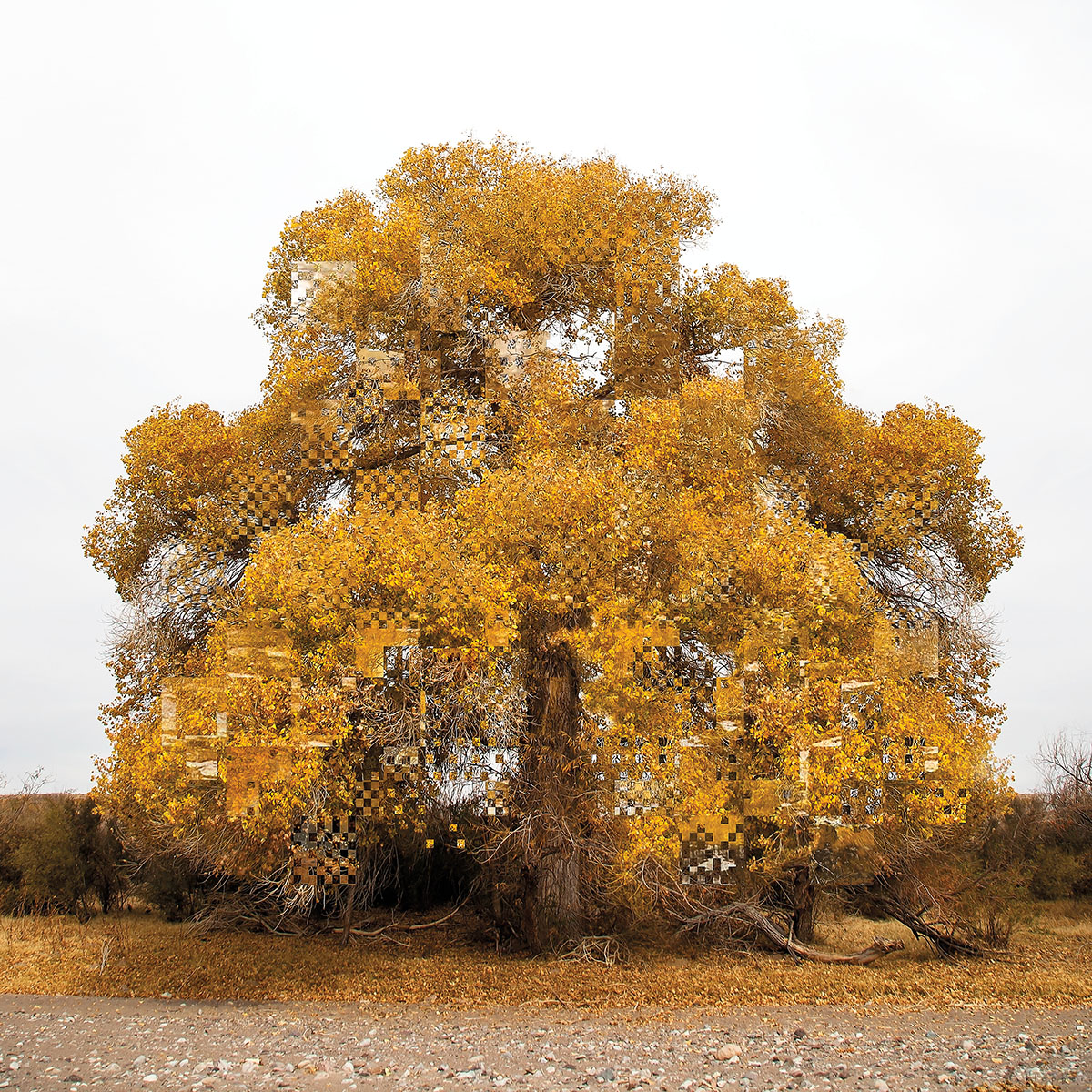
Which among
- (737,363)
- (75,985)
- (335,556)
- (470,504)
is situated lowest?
(75,985)

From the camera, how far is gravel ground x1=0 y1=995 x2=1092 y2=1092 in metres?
7.76

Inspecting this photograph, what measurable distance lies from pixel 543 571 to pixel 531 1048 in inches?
210

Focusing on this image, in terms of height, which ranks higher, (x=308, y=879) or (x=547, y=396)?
(x=547, y=396)

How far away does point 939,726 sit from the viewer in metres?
12.1

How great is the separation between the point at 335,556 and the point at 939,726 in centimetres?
783

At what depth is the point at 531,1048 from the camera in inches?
346

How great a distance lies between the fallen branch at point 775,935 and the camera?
13.2m

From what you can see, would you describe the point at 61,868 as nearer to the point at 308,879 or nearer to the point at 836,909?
the point at 308,879

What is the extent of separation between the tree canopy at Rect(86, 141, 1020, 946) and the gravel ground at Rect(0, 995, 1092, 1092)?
206cm

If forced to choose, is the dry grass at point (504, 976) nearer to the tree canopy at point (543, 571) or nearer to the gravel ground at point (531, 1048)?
the gravel ground at point (531, 1048)

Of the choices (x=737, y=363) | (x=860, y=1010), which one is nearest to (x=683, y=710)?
(x=860, y=1010)

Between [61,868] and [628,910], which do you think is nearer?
[628,910]

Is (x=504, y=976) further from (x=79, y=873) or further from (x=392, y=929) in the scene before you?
(x=79, y=873)

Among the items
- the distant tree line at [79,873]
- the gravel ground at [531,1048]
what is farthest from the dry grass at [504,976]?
the distant tree line at [79,873]
